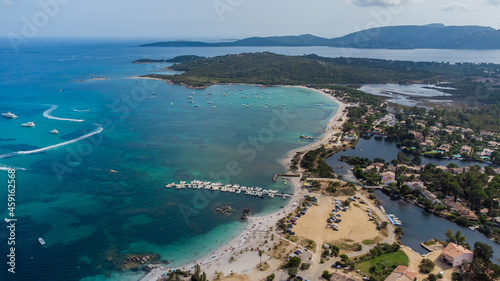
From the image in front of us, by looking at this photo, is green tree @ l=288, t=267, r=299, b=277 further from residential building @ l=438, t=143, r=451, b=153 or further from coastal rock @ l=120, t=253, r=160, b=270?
residential building @ l=438, t=143, r=451, b=153

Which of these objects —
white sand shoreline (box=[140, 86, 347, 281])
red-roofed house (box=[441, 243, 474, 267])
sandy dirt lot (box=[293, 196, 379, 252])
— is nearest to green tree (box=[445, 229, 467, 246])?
red-roofed house (box=[441, 243, 474, 267])

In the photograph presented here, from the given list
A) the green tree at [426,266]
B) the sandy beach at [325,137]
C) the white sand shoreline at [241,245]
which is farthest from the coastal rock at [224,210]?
the green tree at [426,266]

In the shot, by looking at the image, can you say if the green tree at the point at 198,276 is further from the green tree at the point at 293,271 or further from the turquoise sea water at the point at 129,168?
the green tree at the point at 293,271

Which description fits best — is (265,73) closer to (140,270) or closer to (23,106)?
(23,106)

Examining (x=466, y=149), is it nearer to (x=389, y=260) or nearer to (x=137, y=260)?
(x=389, y=260)

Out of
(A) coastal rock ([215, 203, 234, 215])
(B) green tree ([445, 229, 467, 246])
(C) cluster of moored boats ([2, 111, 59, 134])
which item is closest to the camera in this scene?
(B) green tree ([445, 229, 467, 246])

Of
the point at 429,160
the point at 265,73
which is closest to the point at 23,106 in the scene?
the point at 265,73
